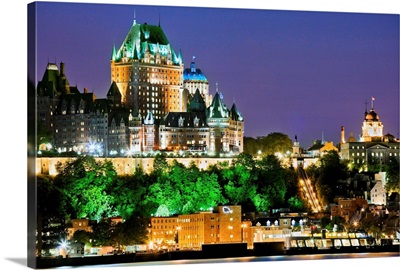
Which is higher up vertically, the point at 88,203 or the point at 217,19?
the point at 217,19

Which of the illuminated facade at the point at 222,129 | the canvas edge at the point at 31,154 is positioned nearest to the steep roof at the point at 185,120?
the illuminated facade at the point at 222,129

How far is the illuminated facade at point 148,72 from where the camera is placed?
17.8 metres

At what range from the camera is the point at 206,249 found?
16797 mm

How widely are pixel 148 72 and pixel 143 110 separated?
0.56 meters

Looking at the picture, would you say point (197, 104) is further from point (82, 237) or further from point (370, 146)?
point (82, 237)

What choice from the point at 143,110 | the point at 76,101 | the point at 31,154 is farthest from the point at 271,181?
the point at 31,154

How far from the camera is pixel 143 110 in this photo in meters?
18.8

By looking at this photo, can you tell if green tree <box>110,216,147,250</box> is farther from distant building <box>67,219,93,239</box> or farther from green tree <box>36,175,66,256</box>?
green tree <box>36,175,66,256</box>

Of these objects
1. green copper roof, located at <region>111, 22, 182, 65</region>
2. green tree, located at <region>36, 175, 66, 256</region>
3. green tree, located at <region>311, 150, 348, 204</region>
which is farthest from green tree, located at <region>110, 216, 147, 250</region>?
green tree, located at <region>311, 150, 348, 204</region>

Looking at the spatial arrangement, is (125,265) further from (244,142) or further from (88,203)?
(244,142)

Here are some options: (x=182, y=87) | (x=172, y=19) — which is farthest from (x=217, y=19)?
(x=182, y=87)

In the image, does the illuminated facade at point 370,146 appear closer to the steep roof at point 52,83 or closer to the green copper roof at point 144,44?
the green copper roof at point 144,44

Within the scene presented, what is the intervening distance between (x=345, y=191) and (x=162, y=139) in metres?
2.78

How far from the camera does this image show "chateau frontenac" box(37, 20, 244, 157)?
17531mm
